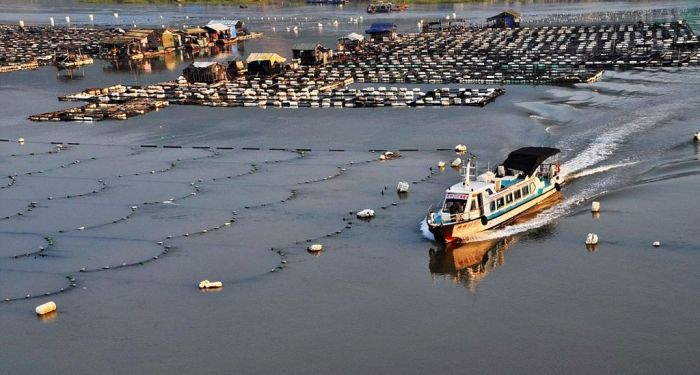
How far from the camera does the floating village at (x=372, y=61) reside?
6688 cm

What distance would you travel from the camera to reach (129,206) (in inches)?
1577

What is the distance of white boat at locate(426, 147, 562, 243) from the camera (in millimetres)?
33250

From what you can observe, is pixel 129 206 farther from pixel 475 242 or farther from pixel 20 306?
pixel 475 242

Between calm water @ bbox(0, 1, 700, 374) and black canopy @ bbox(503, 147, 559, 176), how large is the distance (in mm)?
2158

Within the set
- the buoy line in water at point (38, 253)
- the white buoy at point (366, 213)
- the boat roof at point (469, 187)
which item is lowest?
the buoy line in water at point (38, 253)

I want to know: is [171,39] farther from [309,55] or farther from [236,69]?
[236,69]

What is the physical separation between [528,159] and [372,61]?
5287 centimetres

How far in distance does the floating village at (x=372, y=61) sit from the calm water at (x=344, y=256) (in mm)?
9000

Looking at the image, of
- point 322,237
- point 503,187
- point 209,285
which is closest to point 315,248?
point 322,237

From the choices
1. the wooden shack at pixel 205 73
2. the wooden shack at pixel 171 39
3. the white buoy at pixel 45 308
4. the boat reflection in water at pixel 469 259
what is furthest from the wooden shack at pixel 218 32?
the white buoy at pixel 45 308

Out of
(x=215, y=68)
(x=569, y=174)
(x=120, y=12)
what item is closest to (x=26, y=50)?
(x=215, y=68)

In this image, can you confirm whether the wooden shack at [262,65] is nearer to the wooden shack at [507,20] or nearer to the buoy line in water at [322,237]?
the buoy line in water at [322,237]

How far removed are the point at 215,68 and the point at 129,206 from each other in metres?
39.3

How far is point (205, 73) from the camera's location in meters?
77.5
